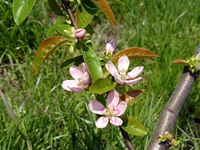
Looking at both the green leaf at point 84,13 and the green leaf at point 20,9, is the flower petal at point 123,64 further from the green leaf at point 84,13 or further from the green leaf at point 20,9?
the green leaf at point 20,9

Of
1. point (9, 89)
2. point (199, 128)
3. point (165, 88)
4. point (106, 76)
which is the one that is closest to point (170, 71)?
point (165, 88)

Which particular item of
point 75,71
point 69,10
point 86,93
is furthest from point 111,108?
point 86,93

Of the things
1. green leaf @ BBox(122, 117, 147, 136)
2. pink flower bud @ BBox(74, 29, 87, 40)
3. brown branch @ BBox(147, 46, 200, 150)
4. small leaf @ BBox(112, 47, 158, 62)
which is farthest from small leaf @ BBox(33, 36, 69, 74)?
brown branch @ BBox(147, 46, 200, 150)

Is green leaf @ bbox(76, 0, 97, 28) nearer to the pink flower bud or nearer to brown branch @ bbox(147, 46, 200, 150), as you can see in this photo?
the pink flower bud

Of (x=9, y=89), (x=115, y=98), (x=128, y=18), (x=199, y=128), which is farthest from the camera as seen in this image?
(x=128, y=18)

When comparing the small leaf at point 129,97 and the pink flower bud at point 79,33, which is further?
the small leaf at point 129,97

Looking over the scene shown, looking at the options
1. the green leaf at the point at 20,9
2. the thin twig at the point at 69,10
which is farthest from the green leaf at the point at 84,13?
the green leaf at the point at 20,9

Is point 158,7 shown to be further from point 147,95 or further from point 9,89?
point 9,89
